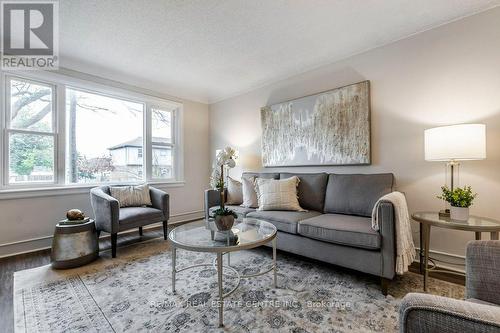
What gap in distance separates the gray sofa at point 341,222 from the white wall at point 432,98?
0.33 meters

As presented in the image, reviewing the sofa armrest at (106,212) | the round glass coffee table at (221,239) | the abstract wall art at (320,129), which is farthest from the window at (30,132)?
the abstract wall art at (320,129)

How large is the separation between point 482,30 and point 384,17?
0.84 m

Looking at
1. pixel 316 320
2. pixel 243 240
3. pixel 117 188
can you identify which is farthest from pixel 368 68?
pixel 117 188

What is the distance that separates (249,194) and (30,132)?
9.28 ft

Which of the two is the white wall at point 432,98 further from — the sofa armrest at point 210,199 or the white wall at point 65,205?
the white wall at point 65,205

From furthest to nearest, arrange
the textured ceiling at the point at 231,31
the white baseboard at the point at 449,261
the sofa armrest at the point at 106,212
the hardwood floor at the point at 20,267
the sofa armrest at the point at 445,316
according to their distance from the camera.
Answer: the sofa armrest at the point at 106,212, the white baseboard at the point at 449,261, the textured ceiling at the point at 231,31, the hardwood floor at the point at 20,267, the sofa armrest at the point at 445,316

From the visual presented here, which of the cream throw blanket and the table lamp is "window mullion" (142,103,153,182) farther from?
the table lamp

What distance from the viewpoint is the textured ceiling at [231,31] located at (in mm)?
1994

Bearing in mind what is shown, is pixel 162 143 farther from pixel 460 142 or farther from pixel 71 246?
pixel 460 142

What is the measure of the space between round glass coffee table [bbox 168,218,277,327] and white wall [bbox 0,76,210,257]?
81.8 inches

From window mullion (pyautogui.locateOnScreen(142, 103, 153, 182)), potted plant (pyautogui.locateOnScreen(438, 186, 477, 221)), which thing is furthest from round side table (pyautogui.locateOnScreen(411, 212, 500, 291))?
window mullion (pyautogui.locateOnScreen(142, 103, 153, 182))

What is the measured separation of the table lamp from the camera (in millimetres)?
1722

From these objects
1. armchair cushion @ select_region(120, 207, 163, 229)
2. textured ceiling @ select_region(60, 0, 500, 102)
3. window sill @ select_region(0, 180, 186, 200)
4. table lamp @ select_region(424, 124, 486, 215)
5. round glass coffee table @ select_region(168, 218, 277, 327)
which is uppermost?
textured ceiling @ select_region(60, 0, 500, 102)

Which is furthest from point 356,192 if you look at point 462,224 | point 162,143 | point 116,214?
point 162,143
